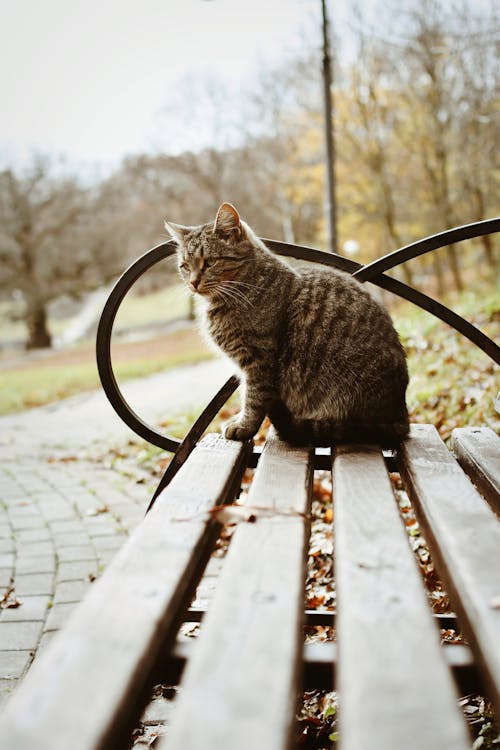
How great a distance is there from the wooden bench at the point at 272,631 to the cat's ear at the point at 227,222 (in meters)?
1.31

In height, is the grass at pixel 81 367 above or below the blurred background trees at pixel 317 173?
below

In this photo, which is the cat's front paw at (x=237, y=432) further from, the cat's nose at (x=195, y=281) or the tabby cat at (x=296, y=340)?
the cat's nose at (x=195, y=281)

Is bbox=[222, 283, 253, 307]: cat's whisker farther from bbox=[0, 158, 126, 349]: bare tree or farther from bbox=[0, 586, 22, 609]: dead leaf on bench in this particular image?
bbox=[0, 158, 126, 349]: bare tree

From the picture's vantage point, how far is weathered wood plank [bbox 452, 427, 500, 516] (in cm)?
176

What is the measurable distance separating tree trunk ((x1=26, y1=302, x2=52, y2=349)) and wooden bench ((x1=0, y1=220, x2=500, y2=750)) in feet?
68.6

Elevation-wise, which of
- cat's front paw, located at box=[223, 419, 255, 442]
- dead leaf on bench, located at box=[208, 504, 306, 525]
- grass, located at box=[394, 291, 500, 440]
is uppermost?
dead leaf on bench, located at box=[208, 504, 306, 525]

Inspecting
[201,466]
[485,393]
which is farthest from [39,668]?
[485,393]

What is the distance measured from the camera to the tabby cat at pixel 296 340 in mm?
2275

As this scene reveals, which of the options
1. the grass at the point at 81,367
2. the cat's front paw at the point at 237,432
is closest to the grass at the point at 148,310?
the grass at the point at 81,367

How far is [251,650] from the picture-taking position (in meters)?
0.95

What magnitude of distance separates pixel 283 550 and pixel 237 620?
0.28 metres

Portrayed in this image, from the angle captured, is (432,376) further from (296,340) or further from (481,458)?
(481,458)

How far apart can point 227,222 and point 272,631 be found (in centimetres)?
198

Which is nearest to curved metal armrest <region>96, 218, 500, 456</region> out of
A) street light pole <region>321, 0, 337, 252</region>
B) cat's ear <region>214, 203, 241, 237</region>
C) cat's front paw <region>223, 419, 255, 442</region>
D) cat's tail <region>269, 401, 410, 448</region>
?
cat's front paw <region>223, 419, 255, 442</region>
